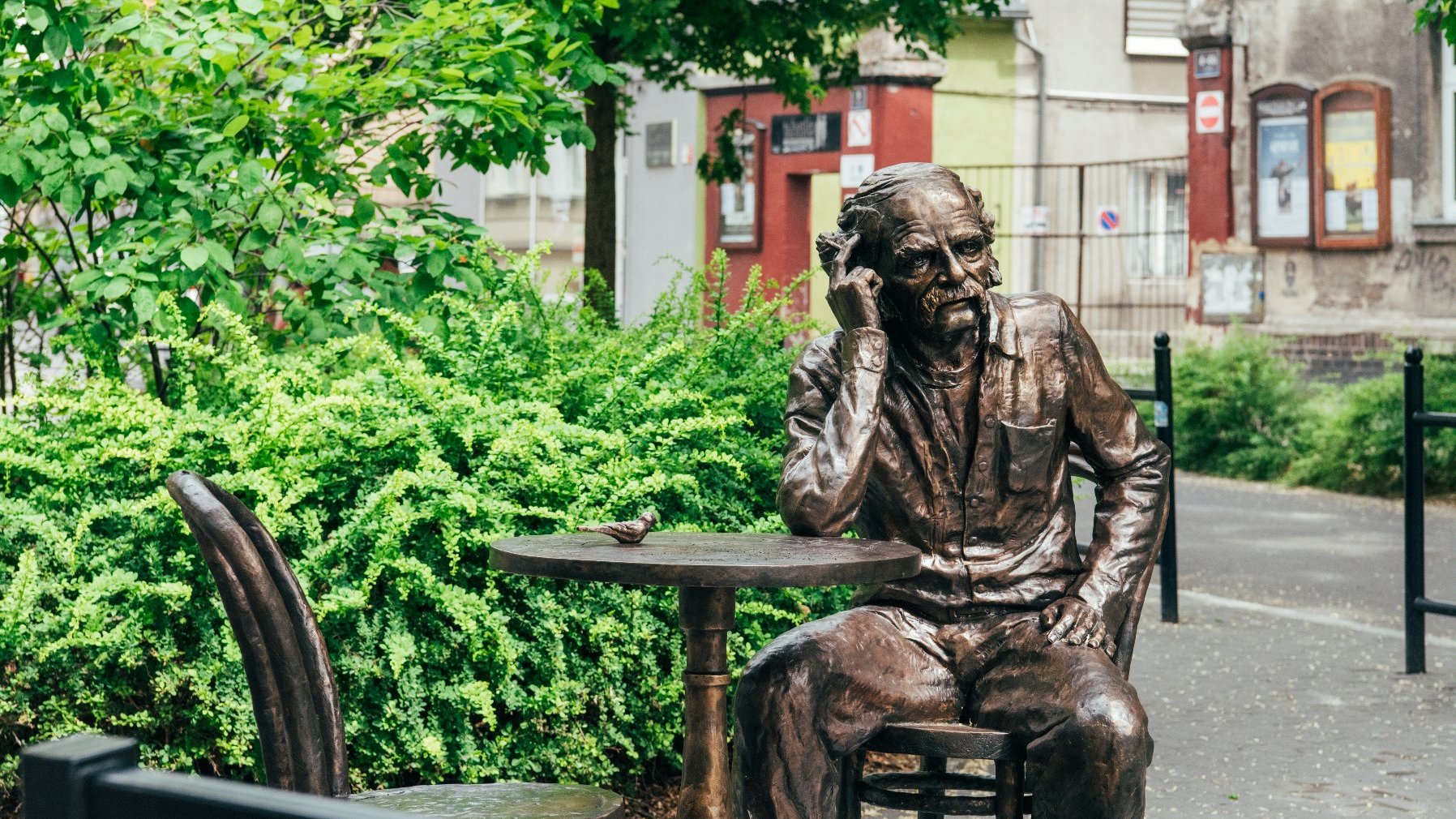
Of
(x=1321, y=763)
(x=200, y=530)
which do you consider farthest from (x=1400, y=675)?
(x=200, y=530)

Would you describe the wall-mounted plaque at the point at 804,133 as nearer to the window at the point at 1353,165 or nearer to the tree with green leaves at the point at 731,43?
the window at the point at 1353,165

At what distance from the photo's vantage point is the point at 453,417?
535 centimetres

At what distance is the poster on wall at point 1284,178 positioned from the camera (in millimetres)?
20359

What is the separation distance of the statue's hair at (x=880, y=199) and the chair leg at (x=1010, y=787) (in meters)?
1.04

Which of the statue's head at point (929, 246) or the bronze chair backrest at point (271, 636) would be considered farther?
the statue's head at point (929, 246)

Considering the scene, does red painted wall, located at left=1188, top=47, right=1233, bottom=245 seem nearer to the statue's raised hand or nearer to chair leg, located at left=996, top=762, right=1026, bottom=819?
the statue's raised hand

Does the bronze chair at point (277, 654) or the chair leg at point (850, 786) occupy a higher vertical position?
the bronze chair at point (277, 654)

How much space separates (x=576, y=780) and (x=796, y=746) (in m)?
1.79

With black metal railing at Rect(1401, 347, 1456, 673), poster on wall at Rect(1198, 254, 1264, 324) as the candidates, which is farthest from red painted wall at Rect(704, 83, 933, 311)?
black metal railing at Rect(1401, 347, 1456, 673)

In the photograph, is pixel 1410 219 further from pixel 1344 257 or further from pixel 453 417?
pixel 453 417

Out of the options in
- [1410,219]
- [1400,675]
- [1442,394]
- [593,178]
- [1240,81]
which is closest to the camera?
[1400,675]

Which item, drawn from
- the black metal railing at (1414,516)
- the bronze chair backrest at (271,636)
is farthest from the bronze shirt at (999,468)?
the black metal railing at (1414,516)

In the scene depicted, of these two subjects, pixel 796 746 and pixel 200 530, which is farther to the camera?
pixel 796 746

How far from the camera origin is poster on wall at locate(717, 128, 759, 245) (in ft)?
87.7
